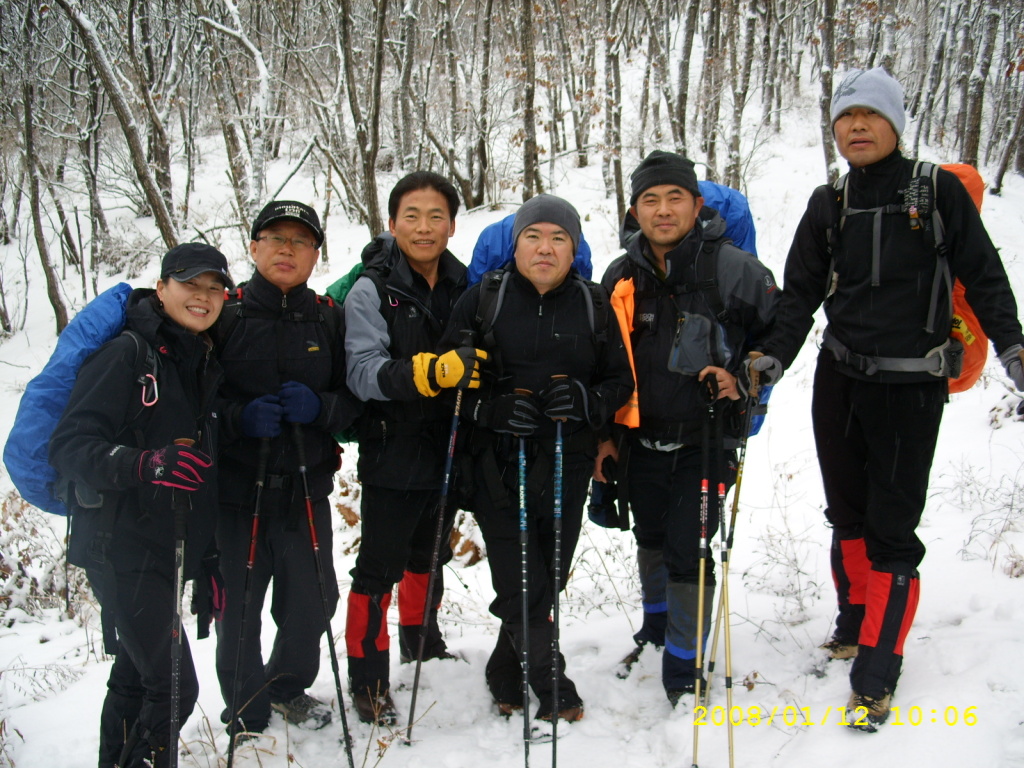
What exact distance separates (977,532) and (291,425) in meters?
4.54

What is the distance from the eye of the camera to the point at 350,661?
348cm

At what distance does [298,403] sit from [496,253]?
1.28m

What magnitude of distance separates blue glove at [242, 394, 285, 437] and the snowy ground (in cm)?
148

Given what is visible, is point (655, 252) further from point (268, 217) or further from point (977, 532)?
point (977, 532)

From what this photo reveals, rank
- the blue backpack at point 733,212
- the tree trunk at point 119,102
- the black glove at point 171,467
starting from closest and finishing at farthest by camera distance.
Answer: the black glove at point 171,467 → the blue backpack at point 733,212 → the tree trunk at point 119,102

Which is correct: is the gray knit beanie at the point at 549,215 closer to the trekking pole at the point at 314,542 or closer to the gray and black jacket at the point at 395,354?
the gray and black jacket at the point at 395,354

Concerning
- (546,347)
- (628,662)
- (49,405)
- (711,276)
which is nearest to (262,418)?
(49,405)

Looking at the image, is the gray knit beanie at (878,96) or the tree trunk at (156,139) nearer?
the gray knit beanie at (878,96)

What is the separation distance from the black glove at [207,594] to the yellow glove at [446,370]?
48.4 inches

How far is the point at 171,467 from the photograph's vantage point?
2.42 m

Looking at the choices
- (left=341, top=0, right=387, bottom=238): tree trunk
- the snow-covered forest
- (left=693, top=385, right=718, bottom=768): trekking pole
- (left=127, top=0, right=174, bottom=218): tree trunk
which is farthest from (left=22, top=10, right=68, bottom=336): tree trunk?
(left=693, top=385, right=718, bottom=768): trekking pole

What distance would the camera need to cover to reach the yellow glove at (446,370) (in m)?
2.91

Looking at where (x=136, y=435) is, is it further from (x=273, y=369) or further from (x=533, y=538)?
(x=533, y=538)

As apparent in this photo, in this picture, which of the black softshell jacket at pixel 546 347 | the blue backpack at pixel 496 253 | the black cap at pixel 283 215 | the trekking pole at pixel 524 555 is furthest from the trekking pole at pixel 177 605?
the blue backpack at pixel 496 253
